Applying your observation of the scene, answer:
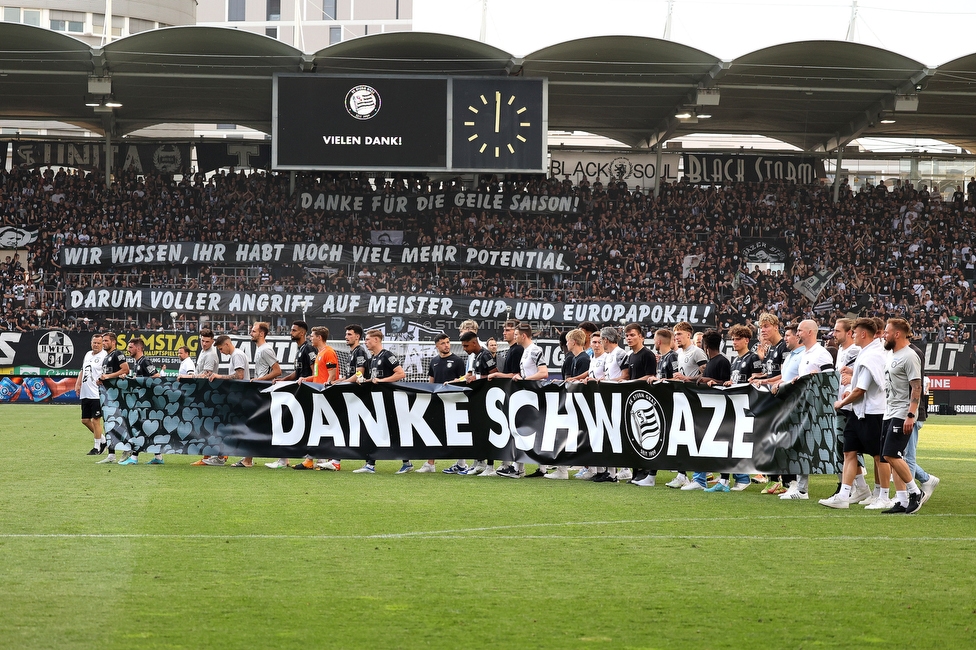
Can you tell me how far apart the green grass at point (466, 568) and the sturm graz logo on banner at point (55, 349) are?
21593 millimetres

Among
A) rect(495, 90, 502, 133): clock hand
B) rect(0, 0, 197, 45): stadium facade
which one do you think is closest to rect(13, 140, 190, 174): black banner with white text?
rect(495, 90, 502, 133): clock hand

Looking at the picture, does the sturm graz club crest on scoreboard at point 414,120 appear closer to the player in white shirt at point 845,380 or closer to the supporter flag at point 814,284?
the supporter flag at point 814,284

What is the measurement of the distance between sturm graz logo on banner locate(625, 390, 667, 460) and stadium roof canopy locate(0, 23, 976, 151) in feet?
67.3

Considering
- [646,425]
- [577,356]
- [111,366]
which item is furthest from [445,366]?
[111,366]

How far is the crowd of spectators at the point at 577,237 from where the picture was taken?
34969 mm

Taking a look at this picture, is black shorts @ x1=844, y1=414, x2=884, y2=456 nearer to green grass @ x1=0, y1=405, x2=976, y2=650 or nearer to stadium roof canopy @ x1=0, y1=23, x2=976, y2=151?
green grass @ x1=0, y1=405, x2=976, y2=650

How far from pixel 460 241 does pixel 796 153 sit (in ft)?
46.3

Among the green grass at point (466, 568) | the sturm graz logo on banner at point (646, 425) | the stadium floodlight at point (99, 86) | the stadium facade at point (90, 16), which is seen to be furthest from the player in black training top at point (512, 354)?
the stadium facade at point (90, 16)

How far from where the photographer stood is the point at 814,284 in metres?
36.6

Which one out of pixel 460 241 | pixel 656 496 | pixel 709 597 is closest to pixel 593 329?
pixel 656 496

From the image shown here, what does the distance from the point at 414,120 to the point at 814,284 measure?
15.5 meters

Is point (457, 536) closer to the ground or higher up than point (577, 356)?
closer to the ground

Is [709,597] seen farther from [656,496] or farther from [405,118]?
[405,118]

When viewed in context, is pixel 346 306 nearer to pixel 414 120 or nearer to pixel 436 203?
pixel 436 203
